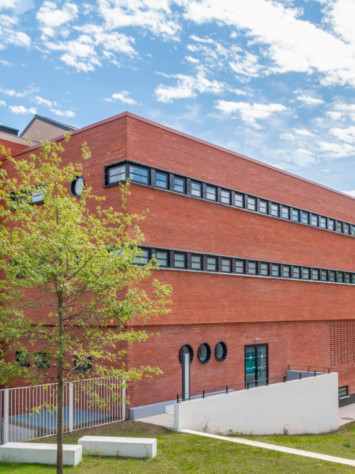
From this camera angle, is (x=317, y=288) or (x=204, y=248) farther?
(x=317, y=288)

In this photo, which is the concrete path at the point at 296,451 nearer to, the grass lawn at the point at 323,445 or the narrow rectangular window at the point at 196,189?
the grass lawn at the point at 323,445

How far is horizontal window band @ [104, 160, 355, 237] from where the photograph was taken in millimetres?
19672

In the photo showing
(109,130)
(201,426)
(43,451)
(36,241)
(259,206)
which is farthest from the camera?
(259,206)

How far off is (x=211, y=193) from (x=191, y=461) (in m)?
13.0

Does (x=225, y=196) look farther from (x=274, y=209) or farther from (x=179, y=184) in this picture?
(x=274, y=209)

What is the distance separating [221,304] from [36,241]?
44.7 feet

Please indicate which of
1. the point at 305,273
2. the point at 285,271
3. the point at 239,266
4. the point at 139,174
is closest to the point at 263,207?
the point at 285,271

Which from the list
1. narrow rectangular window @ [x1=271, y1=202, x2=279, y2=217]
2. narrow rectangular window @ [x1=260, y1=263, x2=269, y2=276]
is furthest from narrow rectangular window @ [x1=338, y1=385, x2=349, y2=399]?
narrow rectangular window @ [x1=271, y1=202, x2=279, y2=217]

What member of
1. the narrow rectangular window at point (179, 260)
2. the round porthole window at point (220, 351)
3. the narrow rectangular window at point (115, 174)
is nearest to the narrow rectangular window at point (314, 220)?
the round porthole window at point (220, 351)

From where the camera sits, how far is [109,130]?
20109mm

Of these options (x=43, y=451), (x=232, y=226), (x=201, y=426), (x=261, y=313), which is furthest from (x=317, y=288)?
(x=43, y=451)

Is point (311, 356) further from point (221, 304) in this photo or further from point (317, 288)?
point (221, 304)

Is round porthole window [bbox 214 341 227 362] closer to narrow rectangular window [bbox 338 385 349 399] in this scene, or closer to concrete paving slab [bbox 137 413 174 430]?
concrete paving slab [bbox 137 413 174 430]

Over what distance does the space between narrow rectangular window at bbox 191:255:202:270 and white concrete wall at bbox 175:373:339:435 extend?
5.45 metres
